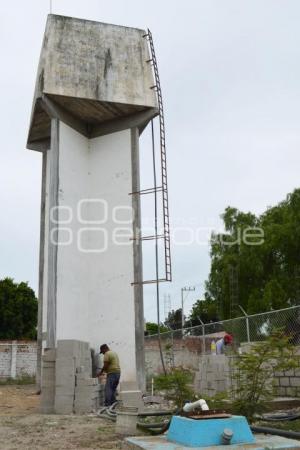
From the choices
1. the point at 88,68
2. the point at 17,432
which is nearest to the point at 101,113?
the point at 88,68

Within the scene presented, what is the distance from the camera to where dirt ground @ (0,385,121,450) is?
713 centimetres

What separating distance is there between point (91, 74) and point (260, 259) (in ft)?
67.3

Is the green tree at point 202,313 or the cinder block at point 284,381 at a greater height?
the green tree at point 202,313

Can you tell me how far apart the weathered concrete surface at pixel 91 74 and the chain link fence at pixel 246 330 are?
→ 7545 mm

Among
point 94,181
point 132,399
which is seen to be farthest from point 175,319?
point 132,399

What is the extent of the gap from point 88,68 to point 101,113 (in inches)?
60.3

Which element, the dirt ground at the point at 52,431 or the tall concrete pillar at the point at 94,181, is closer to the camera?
the dirt ground at the point at 52,431

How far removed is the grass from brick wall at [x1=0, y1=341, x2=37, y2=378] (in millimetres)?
363

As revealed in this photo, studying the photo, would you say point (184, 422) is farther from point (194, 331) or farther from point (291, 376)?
point (194, 331)

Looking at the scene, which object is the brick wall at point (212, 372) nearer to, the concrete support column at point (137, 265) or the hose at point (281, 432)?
the concrete support column at point (137, 265)

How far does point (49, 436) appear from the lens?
8.06m

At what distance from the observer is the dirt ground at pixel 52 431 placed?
23.4 ft

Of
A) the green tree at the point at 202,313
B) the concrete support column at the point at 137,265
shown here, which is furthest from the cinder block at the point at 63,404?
the green tree at the point at 202,313

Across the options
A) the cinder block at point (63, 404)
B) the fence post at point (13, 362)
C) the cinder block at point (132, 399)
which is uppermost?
the fence post at point (13, 362)
